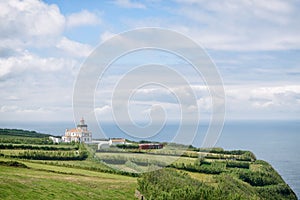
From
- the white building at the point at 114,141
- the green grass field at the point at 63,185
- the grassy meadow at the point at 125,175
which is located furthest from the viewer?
the white building at the point at 114,141

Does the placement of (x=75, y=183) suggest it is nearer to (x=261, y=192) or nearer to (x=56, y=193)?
(x=56, y=193)

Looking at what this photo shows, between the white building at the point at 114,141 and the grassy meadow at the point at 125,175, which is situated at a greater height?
the white building at the point at 114,141

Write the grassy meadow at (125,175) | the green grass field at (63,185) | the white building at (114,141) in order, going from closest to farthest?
1. the green grass field at (63,185)
2. the grassy meadow at (125,175)
3. the white building at (114,141)

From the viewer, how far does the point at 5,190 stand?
86.1ft

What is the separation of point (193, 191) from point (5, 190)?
45.7 feet

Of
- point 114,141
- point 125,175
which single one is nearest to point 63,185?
point 125,175

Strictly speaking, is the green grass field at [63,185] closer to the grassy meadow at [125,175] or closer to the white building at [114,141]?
the grassy meadow at [125,175]

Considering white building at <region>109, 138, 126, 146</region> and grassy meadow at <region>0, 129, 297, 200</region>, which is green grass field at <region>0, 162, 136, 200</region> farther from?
white building at <region>109, 138, 126, 146</region>

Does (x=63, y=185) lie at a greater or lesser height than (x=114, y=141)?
lesser

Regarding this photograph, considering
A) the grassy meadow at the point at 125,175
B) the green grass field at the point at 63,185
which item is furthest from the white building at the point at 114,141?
the green grass field at the point at 63,185

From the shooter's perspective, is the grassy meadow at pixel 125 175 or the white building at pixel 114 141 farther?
the white building at pixel 114 141

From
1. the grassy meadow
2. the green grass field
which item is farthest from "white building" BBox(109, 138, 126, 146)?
the green grass field

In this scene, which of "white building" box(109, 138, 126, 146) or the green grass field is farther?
"white building" box(109, 138, 126, 146)

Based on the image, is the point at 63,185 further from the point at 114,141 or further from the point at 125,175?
the point at 114,141
